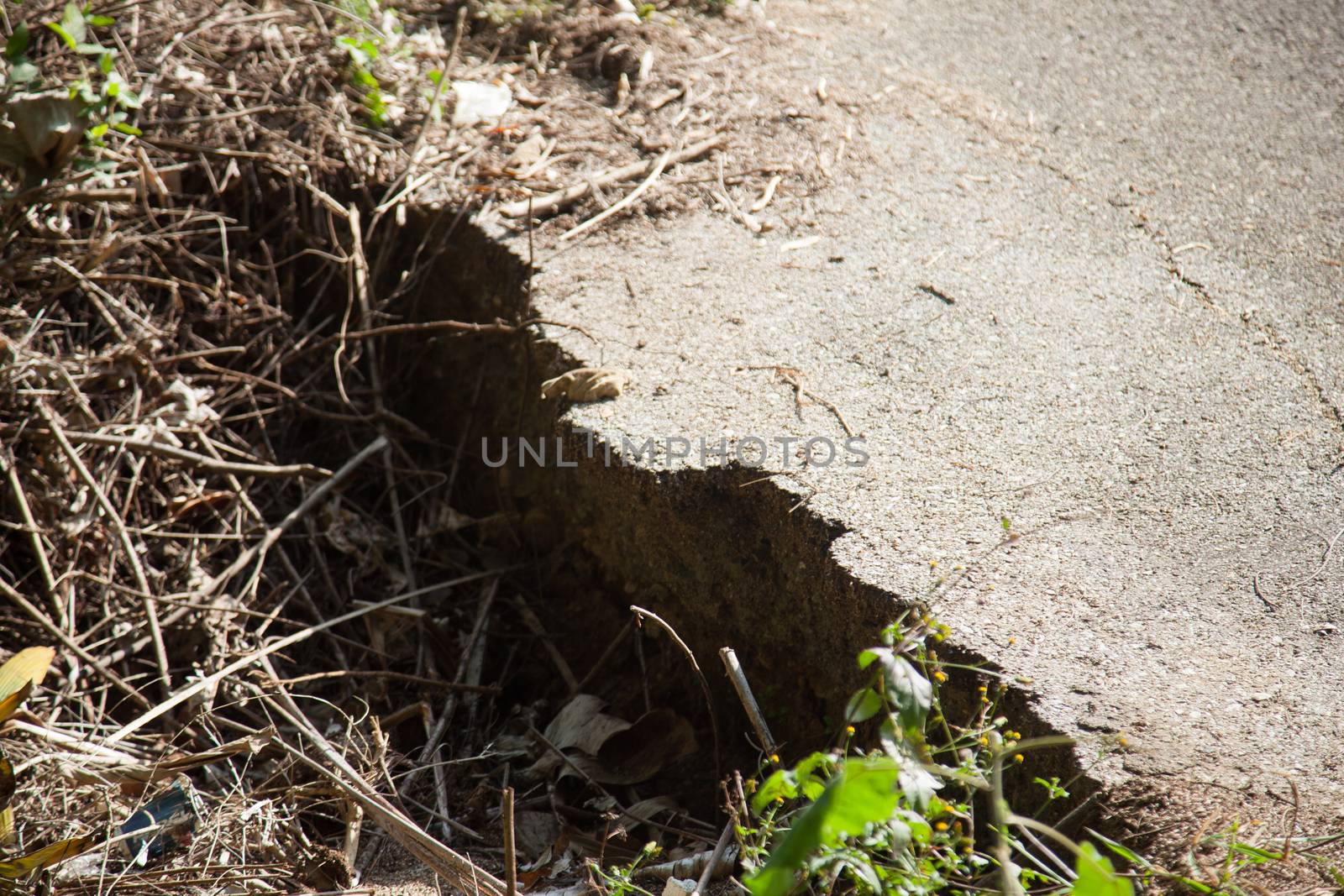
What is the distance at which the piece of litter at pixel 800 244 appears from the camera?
8.17 feet

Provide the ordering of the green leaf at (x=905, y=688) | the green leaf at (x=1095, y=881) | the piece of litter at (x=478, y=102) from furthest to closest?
the piece of litter at (x=478, y=102) < the green leaf at (x=905, y=688) < the green leaf at (x=1095, y=881)

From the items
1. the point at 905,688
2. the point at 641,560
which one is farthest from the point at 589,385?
the point at 905,688

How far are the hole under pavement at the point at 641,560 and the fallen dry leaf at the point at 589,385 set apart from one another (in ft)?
0.17

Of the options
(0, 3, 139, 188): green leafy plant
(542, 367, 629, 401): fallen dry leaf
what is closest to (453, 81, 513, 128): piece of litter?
(0, 3, 139, 188): green leafy plant

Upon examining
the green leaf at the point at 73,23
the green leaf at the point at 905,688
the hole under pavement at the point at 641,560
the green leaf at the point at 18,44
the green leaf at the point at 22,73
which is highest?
the green leaf at the point at 73,23

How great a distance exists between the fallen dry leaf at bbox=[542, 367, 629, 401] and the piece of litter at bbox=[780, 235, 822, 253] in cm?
60

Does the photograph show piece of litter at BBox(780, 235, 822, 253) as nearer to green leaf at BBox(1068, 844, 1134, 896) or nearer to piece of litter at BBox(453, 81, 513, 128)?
piece of litter at BBox(453, 81, 513, 128)

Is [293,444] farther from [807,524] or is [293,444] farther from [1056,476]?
A: [1056,476]

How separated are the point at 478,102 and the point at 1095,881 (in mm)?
2599

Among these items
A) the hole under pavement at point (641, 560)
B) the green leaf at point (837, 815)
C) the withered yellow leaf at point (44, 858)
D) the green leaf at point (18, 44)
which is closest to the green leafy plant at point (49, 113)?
the green leaf at point (18, 44)

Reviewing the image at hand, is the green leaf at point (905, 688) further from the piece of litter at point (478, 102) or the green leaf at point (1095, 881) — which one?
the piece of litter at point (478, 102)

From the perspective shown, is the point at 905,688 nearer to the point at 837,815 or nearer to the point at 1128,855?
the point at 837,815

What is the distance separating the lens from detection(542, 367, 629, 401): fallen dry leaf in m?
2.12

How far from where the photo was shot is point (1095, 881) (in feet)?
3.16
